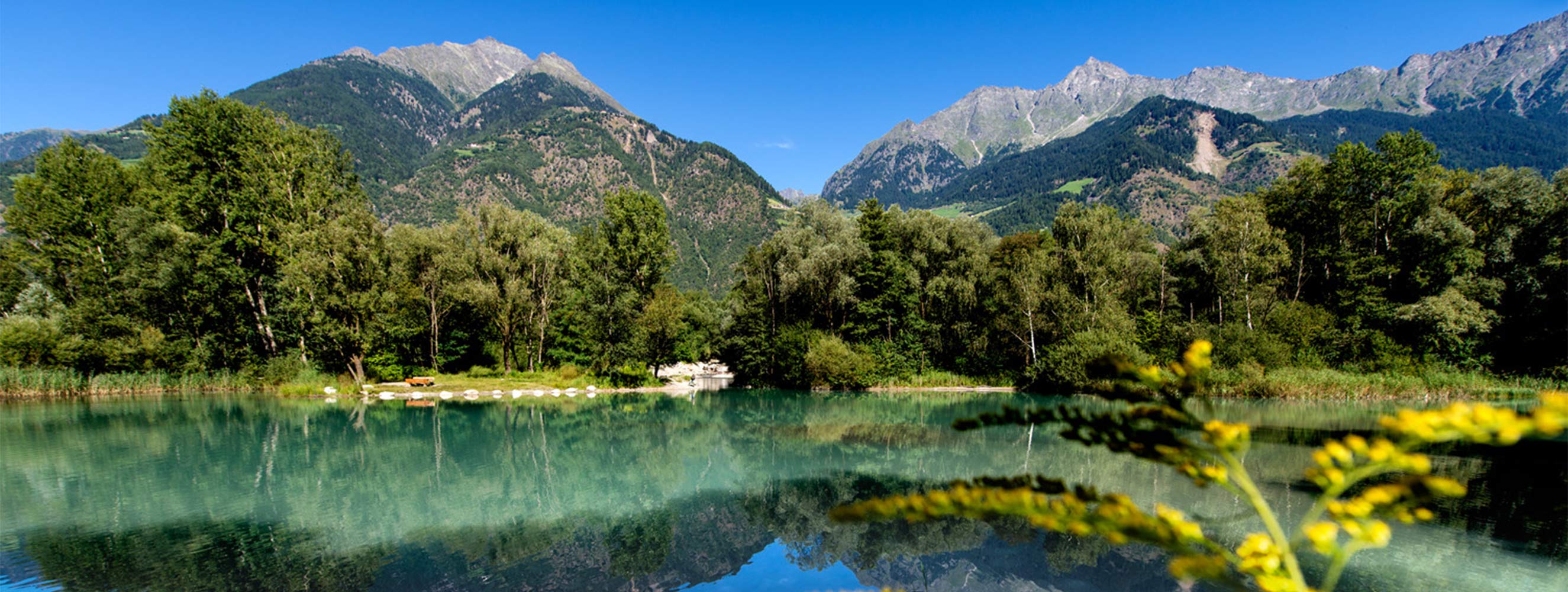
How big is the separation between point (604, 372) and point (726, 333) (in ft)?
26.9

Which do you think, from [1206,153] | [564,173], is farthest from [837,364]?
[1206,153]

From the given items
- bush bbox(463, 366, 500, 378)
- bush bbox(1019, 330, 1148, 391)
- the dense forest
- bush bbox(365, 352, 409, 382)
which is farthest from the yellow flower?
bush bbox(463, 366, 500, 378)

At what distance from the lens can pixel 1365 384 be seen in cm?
2809

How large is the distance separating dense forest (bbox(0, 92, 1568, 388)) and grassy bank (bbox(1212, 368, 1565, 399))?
74cm

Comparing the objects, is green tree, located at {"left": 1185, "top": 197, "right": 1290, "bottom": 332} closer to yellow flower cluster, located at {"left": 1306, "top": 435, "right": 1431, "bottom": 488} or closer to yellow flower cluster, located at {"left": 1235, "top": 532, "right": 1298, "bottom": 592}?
yellow flower cluster, located at {"left": 1235, "top": 532, "right": 1298, "bottom": 592}

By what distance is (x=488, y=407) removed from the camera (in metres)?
28.2

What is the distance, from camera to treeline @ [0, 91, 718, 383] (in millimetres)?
30688

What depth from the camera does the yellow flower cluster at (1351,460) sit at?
4.40ft

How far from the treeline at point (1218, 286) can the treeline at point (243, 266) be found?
34.6ft

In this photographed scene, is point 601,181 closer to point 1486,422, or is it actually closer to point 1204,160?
point 1204,160

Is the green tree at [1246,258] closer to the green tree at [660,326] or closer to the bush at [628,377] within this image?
the green tree at [660,326]

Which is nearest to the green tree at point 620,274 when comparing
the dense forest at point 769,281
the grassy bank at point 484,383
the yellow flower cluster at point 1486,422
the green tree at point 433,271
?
the dense forest at point 769,281

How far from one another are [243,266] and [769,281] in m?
28.0

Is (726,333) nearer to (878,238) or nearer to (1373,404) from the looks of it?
(878,238)
